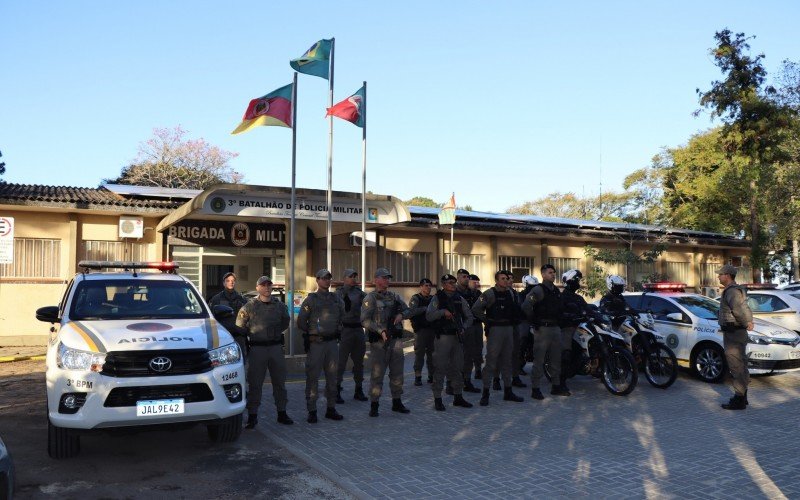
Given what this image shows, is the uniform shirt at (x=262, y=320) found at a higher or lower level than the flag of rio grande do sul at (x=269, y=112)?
lower

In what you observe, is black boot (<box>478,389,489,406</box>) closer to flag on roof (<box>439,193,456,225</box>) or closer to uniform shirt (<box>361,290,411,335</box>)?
uniform shirt (<box>361,290,411,335</box>)

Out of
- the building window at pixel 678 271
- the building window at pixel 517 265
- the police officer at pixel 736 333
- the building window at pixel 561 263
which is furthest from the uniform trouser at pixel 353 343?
the building window at pixel 678 271

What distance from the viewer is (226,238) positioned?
54.5ft

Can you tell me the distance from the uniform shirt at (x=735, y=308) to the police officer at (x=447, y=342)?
346cm

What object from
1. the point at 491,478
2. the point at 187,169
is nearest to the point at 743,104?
the point at 491,478

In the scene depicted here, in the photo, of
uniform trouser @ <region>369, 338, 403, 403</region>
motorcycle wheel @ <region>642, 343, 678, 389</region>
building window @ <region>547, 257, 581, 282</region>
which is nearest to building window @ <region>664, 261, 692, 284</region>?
building window @ <region>547, 257, 581, 282</region>

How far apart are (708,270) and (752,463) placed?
23.7 meters

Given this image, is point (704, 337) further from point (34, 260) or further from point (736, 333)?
point (34, 260)

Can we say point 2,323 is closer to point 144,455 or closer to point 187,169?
point 144,455

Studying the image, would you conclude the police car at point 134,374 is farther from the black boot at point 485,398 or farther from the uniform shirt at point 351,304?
the black boot at point 485,398

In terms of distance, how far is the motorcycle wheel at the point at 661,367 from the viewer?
9.91m

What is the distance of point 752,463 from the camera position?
19.6 feet

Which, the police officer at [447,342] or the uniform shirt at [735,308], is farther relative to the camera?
the police officer at [447,342]

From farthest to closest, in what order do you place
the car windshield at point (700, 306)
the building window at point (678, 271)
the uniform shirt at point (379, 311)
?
the building window at point (678, 271) → the car windshield at point (700, 306) → the uniform shirt at point (379, 311)
